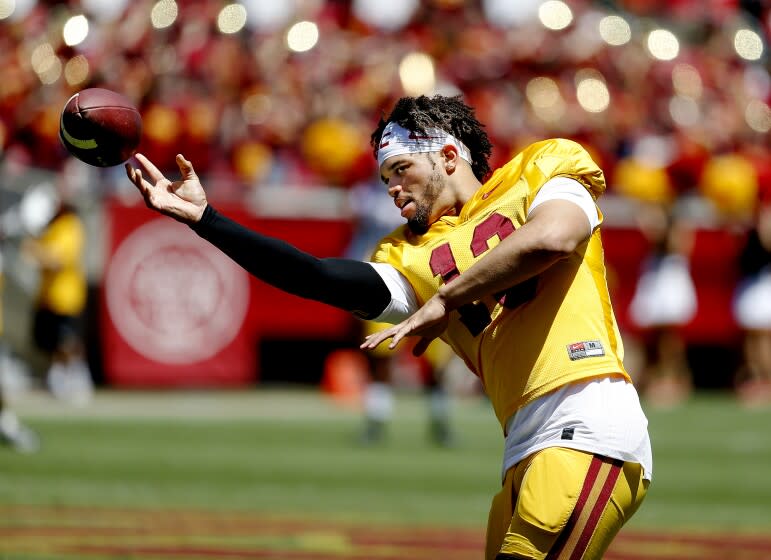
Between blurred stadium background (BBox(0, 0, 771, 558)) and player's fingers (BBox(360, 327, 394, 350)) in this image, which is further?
blurred stadium background (BBox(0, 0, 771, 558))

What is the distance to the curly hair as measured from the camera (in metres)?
4.09

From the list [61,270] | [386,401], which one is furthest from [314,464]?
[61,270]

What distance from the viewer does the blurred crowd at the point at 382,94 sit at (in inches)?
585

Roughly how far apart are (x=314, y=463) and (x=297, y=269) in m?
6.52

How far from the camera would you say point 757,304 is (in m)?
15.3

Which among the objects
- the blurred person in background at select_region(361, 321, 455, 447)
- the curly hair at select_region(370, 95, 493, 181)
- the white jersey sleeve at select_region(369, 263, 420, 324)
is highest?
the blurred person in background at select_region(361, 321, 455, 447)

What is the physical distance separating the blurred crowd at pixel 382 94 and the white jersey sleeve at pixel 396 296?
890cm

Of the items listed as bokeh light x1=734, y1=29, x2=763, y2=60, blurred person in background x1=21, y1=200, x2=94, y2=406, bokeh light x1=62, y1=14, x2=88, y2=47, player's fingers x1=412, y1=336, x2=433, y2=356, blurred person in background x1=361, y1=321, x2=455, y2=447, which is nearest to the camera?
player's fingers x1=412, y1=336, x2=433, y2=356

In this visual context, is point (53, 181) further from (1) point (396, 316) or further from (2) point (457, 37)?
(1) point (396, 316)

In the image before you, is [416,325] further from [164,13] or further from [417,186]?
[164,13]

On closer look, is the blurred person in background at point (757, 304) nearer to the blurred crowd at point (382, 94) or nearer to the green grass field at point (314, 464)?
the blurred crowd at point (382, 94)

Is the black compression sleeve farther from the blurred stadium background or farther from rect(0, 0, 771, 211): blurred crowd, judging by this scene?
rect(0, 0, 771, 211): blurred crowd

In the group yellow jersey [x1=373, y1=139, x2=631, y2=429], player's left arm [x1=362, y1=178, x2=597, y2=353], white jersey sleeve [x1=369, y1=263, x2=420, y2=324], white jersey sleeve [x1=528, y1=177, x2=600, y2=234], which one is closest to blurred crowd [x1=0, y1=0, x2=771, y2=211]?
white jersey sleeve [x1=369, y1=263, x2=420, y2=324]

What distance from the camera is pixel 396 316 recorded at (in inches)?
159
